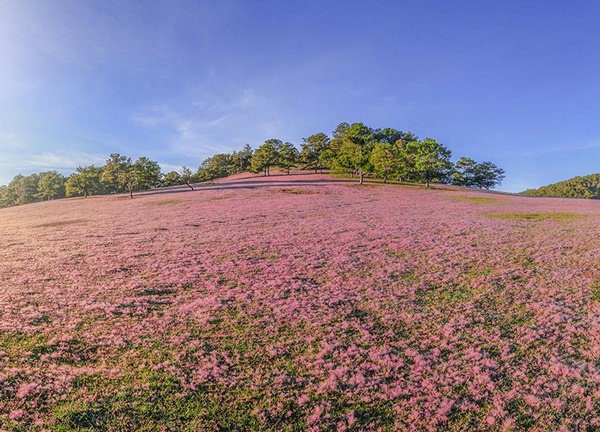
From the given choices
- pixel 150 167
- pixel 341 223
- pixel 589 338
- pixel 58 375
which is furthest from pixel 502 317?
pixel 150 167

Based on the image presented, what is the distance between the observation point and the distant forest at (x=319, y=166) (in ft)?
280

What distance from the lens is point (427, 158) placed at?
8112 cm

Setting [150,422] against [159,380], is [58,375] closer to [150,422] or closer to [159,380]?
[159,380]

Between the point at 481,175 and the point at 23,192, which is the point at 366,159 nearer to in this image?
the point at 481,175

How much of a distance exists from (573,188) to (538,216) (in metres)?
135

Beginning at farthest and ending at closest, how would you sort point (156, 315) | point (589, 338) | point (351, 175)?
point (351, 175) → point (156, 315) → point (589, 338)

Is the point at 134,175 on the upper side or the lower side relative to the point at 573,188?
upper

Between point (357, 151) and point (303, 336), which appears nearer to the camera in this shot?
point (303, 336)

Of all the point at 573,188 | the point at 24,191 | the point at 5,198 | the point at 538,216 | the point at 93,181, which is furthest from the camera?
the point at 573,188

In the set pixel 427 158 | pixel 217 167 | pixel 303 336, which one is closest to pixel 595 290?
pixel 303 336

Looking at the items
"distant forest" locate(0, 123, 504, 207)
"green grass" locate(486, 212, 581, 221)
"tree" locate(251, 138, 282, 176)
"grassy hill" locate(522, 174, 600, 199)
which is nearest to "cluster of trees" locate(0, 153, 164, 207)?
"distant forest" locate(0, 123, 504, 207)

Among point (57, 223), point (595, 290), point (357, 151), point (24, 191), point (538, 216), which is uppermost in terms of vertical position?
point (357, 151)

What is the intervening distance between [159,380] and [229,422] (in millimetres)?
2555

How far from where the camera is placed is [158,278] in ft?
54.9
